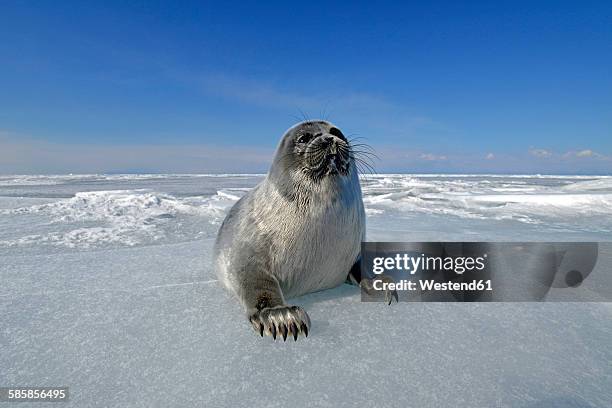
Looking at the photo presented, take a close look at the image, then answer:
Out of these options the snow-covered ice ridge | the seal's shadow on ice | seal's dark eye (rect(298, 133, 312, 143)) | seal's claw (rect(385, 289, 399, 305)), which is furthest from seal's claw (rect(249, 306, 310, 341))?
the snow-covered ice ridge

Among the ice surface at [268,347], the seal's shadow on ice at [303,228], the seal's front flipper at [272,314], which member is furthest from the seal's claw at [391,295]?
the seal's front flipper at [272,314]

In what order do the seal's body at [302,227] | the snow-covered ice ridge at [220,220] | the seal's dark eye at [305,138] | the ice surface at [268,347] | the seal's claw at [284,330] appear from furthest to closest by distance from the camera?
the snow-covered ice ridge at [220,220] → the seal's dark eye at [305,138] → the seal's body at [302,227] → the seal's claw at [284,330] → the ice surface at [268,347]

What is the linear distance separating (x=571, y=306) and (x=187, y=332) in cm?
240

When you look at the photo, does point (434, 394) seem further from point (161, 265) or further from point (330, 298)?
point (161, 265)

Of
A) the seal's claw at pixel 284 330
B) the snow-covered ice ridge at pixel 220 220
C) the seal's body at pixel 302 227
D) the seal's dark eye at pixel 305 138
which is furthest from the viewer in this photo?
the snow-covered ice ridge at pixel 220 220

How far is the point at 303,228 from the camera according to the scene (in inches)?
85.0

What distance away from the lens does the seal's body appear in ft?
7.02

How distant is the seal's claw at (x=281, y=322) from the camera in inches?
64.0

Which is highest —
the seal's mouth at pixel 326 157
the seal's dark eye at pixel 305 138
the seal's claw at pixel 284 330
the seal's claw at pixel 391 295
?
the seal's dark eye at pixel 305 138

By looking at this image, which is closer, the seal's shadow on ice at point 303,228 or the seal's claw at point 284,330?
the seal's claw at point 284,330

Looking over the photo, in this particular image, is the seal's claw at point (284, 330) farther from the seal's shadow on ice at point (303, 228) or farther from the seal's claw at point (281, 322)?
the seal's shadow on ice at point (303, 228)

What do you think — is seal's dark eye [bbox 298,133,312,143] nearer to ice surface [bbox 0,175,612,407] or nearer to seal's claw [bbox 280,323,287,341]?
ice surface [bbox 0,175,612,407]

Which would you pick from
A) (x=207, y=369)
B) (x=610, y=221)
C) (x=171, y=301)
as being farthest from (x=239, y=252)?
(x=610, y=221)

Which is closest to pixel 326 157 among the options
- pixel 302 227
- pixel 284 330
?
pixel 302 227
